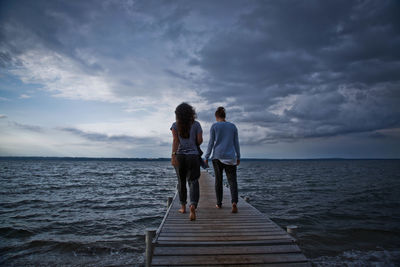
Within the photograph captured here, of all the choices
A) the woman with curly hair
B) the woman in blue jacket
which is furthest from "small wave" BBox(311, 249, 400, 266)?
the woman with curly hair

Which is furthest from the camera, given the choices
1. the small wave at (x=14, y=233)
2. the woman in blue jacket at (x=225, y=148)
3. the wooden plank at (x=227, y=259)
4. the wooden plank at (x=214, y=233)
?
the small wave at (x=14, y=233)

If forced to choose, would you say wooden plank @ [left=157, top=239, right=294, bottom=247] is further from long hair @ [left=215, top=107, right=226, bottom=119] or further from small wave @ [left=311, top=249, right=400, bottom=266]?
small wave @ [left=311, top=249, right=400, bottom=266]

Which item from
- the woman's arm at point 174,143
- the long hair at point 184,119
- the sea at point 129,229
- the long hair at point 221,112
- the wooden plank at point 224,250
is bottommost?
the sea at point 129,229

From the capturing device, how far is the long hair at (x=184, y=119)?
4.66 meters

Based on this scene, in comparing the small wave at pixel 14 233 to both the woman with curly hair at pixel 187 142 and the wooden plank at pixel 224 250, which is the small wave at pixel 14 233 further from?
the wooden plank at pixel 224 250

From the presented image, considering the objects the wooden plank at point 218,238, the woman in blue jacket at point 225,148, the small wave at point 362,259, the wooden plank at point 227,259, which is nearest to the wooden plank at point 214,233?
the wooden plank at point 218,238

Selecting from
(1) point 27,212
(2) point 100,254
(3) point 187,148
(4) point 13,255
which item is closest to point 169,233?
(3) point 187,148

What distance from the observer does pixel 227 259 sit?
10.9ft

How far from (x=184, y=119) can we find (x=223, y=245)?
2.42 m

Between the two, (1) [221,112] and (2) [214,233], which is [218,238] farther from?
(1) [221,112]

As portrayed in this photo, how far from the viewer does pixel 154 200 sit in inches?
593

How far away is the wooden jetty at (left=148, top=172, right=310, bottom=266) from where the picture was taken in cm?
330

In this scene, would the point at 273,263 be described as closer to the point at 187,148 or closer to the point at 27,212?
the point at 187,148

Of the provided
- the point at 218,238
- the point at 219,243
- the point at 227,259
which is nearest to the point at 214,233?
the point at 218,238
